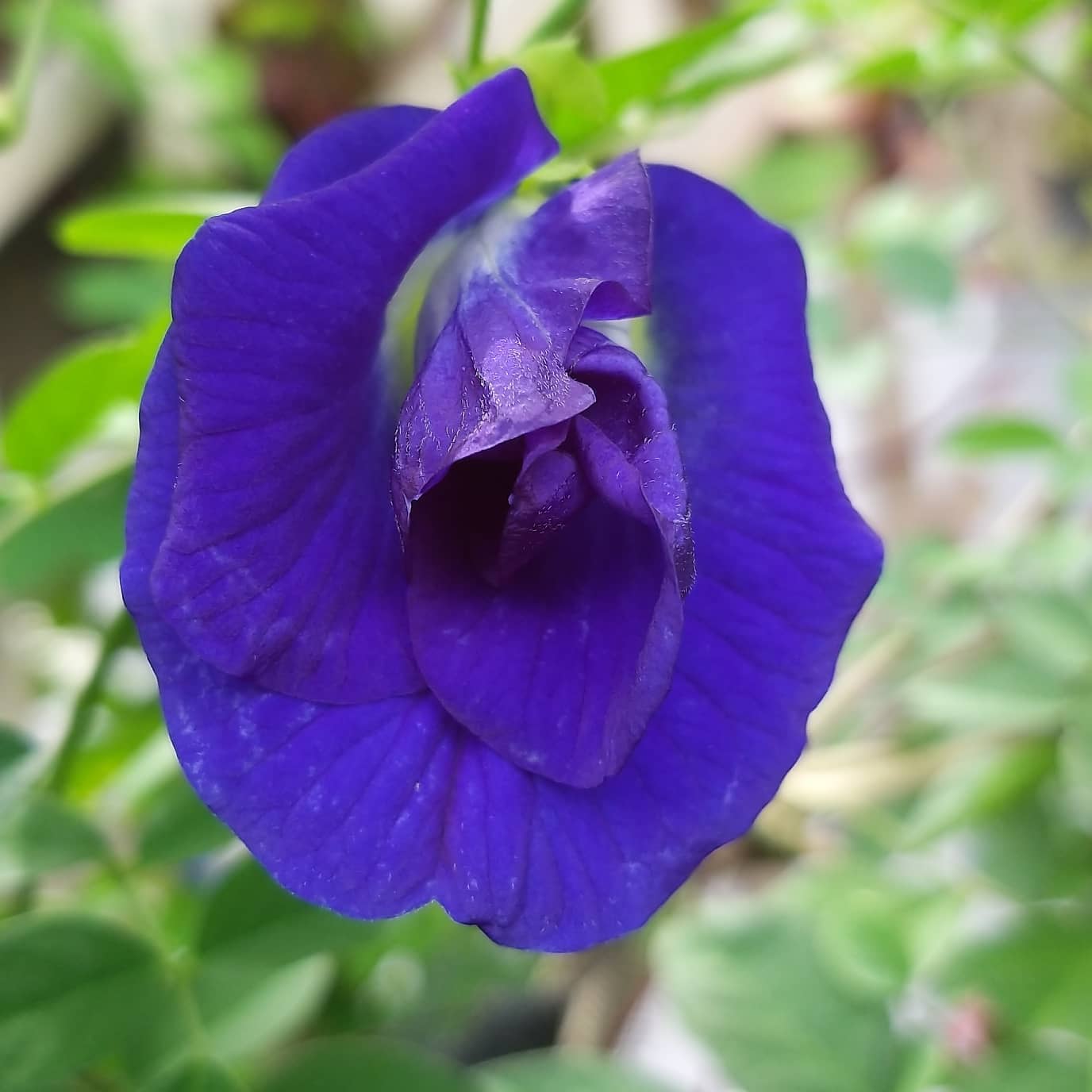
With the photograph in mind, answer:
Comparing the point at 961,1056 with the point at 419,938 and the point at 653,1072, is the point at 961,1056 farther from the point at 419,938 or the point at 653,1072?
the point at 419,938

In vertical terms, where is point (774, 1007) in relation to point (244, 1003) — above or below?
below

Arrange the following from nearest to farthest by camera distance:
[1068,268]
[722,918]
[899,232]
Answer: [722,918] < [899,232] < [1068,268]

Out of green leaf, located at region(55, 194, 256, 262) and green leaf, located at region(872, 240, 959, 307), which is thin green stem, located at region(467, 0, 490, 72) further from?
green leaf, located at region(872, 240, 959, 307)

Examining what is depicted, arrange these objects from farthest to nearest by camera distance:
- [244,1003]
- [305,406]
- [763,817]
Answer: [763,817] < [244,1003] < [305,406]

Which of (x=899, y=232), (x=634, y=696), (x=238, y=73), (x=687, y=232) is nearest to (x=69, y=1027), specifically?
(x=634, y=696)

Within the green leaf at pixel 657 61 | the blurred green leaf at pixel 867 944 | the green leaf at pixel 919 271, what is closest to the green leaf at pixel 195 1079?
the blurred green leaf at pixel 867 944

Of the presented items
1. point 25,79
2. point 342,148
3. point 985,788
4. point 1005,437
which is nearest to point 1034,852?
Result: point 985,788

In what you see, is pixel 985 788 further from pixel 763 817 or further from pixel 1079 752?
pixel 763 817
